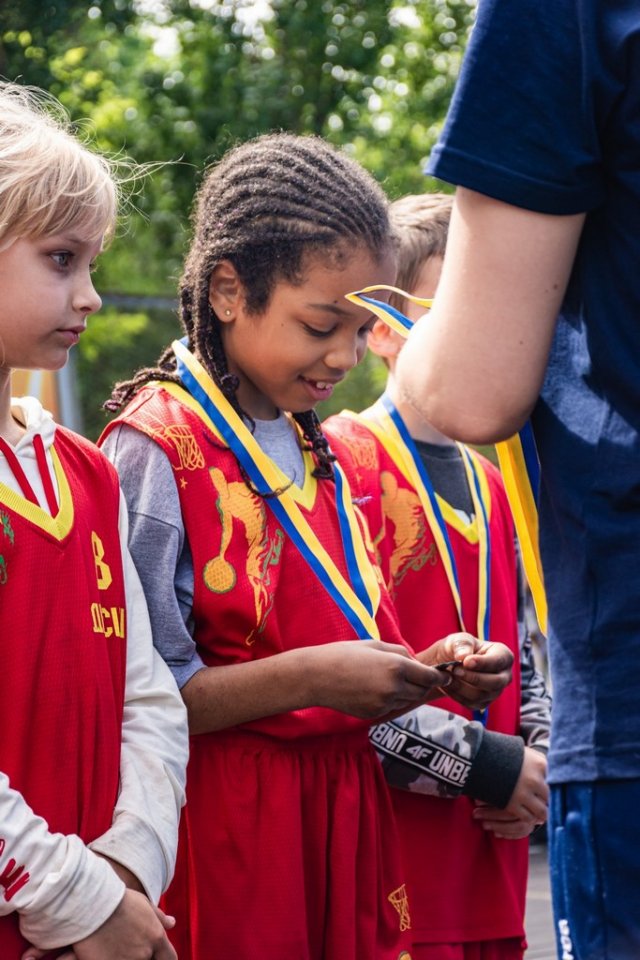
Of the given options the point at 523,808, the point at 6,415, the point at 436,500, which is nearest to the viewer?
the point at 6,415

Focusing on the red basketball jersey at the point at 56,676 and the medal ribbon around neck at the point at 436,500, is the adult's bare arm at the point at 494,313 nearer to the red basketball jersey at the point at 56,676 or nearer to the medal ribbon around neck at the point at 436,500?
the red basketball jersey at the point at 56,676

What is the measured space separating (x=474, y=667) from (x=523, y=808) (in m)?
0.58

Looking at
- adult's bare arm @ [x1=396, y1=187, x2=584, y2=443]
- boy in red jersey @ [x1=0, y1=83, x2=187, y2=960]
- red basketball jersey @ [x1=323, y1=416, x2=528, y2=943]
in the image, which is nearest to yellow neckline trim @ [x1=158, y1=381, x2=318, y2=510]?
red basketball jersey @ [x1=323, y1=416, x2=528, y2=943]

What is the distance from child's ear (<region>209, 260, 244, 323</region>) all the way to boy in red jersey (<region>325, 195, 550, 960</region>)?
0.47 meters

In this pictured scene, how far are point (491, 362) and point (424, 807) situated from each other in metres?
1.81

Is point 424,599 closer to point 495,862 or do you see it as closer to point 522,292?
point 495,862

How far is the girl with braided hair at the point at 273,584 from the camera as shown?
8.50 ft

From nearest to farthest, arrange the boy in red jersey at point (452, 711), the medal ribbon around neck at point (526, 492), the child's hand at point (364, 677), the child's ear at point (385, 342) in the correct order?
the medal ribbon around neck at point (526, 492), the child's hand at point (364, 677), the boy in red jersey at point (452, 711), the child's ear at point (385, 342)

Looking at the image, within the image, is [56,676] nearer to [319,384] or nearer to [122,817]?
[122,817]

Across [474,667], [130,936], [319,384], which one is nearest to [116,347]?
[319,384]

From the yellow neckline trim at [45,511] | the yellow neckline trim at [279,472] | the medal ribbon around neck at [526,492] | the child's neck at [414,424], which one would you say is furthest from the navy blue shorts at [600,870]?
the child's neck at [414,424]

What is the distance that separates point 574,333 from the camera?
162 centimetres

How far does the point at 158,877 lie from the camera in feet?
7.55

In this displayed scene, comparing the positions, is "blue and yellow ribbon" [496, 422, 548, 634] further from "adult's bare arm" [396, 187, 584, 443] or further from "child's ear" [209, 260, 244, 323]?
"child's ear" [209, 260, 244, 323]
